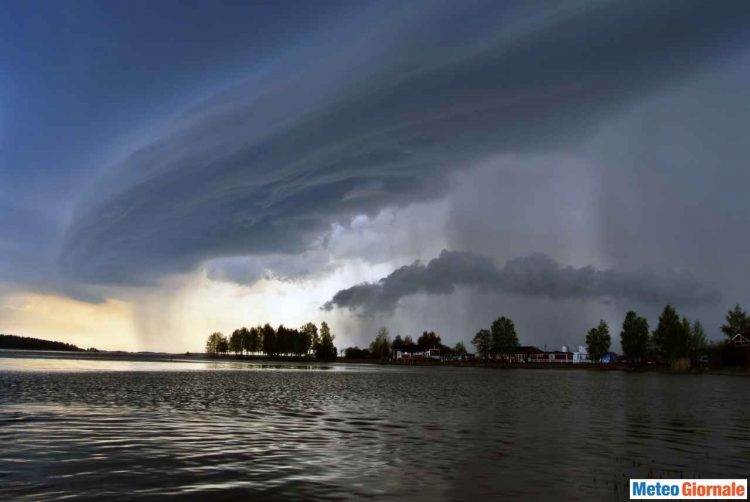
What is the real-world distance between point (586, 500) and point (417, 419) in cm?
2510

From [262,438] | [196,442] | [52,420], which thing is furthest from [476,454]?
[52,420]

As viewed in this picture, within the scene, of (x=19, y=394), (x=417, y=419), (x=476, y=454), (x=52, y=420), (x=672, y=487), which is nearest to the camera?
(x=672, y=487)

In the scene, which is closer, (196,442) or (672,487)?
(672,487)

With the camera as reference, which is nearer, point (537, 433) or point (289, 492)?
point (289, 492)

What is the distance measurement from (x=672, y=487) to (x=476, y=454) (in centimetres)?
953

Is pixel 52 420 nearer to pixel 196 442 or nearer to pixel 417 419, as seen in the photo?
pixel 196 442

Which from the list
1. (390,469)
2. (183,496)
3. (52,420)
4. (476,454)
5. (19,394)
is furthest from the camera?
(19,394)

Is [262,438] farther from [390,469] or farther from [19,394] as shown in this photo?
[19,394]

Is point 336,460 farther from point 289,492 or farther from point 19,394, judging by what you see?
point 19,394

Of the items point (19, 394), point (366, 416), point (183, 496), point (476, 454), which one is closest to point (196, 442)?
point (183, 496)

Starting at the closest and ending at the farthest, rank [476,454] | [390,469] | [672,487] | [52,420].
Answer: [672,487]
[390,469]
[476,454]
[52,420]

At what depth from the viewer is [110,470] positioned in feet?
75.8

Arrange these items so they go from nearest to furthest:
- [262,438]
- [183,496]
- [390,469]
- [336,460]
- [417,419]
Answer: [183,496]
[390,469]
[336,460]
[262,438]
[417,419]

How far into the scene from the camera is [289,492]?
2023 centimetres
